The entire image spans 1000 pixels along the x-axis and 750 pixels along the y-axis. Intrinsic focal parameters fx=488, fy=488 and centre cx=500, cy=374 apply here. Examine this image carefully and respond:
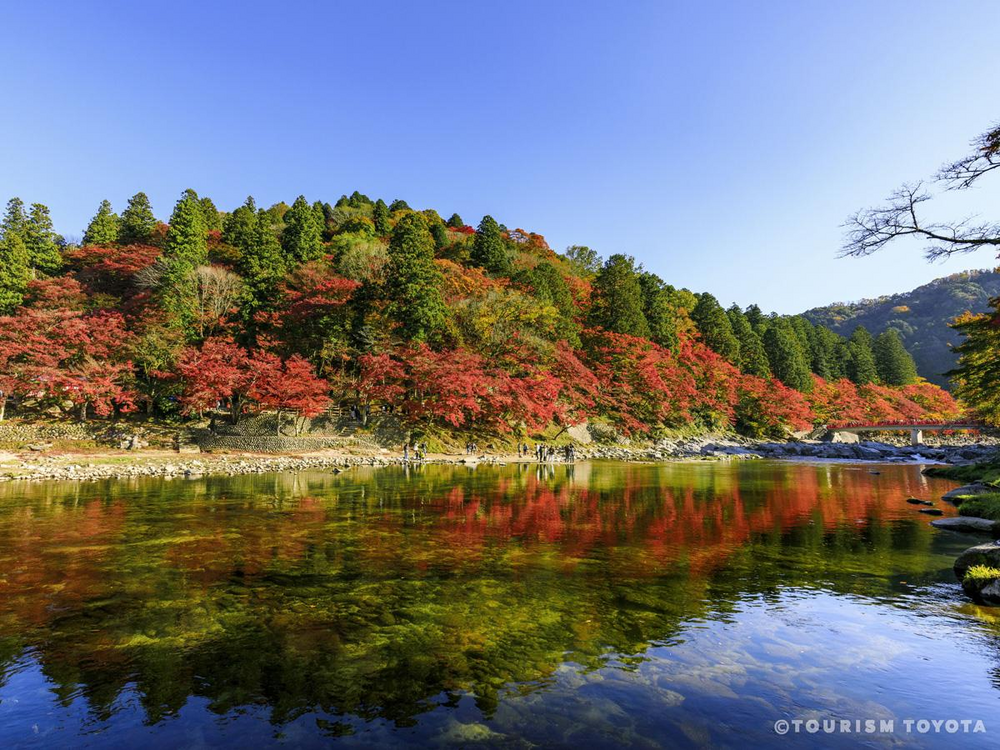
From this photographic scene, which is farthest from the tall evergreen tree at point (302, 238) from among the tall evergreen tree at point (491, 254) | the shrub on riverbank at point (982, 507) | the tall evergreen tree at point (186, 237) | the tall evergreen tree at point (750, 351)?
the tall evergreen tree at point (750, 351)

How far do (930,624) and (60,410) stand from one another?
1679 inches

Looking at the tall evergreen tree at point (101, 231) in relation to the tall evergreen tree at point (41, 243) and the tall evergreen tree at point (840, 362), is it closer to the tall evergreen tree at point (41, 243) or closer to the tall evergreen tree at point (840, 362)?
the tall evergreen tree at point (41, 243)

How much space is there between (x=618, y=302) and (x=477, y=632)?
4573 cm

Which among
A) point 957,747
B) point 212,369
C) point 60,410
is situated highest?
point 212,369

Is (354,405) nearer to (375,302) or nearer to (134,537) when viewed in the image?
(375,302)

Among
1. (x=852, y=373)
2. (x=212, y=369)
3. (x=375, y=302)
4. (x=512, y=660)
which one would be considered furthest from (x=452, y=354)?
(x=852, y=373)

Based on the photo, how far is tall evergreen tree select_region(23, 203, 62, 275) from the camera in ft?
130

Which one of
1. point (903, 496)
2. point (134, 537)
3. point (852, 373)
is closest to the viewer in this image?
point (134, 537)

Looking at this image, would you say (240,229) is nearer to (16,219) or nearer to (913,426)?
(16,219)

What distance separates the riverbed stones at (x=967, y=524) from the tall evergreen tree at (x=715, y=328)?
156 ft

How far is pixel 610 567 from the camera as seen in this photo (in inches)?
350

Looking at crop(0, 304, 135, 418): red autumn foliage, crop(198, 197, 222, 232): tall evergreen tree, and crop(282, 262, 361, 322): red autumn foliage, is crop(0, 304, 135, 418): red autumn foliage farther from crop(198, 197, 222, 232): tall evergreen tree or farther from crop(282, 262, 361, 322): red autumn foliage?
crop(198, 197, 222, 232): tall evergreen tree

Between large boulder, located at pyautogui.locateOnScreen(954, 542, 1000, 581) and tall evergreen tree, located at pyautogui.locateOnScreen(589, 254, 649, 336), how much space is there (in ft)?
132

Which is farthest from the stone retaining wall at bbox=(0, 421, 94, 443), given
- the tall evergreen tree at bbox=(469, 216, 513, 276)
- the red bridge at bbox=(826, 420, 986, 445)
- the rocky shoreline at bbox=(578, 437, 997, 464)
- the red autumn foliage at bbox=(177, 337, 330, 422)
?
the red bridge at bbox=(826, 420, 986, 445)
